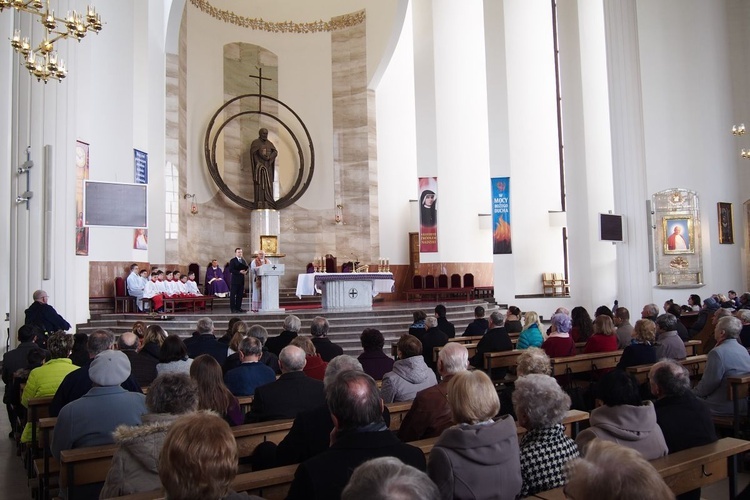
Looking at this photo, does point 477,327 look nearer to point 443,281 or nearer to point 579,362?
point 579,362

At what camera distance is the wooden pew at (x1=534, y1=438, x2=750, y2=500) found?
285 centimetres

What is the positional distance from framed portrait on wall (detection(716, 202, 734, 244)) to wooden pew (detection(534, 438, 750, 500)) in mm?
13721

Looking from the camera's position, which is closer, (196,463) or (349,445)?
(196,463)

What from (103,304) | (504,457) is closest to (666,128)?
(103,304)

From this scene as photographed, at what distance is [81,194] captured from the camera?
12.2 meters

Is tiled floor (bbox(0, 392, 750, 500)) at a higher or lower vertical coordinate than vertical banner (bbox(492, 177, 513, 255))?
lower

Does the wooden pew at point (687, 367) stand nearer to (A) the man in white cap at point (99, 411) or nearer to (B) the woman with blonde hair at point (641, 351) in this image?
(B) the woman with blonde hair at point (641, 351)

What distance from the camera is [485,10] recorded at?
16.9 m

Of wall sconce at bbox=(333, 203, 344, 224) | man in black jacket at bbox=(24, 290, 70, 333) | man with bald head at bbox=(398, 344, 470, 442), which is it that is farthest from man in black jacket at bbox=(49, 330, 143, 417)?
wall sconce at bbox=(333, 203, 344, 224)

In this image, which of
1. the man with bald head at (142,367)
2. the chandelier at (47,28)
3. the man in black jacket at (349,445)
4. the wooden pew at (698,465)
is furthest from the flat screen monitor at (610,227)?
the man in black jacket at (349,445)

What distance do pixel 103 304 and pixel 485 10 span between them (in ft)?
37.4

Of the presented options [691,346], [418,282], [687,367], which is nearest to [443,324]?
[691,346]

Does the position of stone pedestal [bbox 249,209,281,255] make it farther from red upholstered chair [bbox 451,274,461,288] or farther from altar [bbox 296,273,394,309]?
altar [bbox 296,273,394,309]

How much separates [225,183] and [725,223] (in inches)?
507
